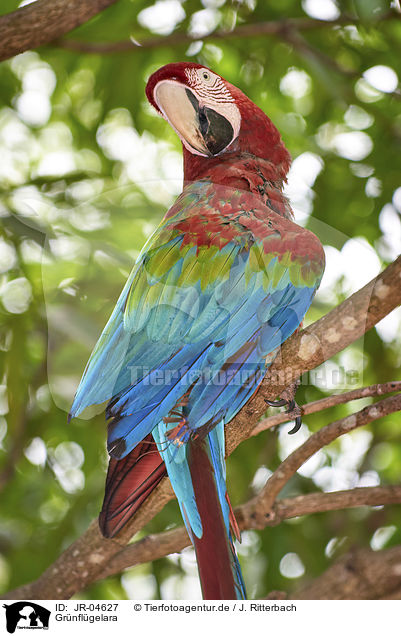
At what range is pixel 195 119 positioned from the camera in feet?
2.16

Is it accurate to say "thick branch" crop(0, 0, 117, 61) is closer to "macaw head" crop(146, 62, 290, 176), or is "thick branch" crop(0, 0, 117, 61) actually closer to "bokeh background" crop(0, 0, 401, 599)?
"bokeh background" crop(0, 0, 401, 599)

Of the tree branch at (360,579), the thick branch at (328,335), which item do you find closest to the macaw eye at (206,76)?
the thick branch at (328,335)

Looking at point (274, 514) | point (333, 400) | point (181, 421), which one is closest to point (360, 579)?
point (274, 514)

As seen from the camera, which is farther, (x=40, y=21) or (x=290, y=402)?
(x=40, y=21)

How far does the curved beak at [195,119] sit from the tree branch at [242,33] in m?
0.18

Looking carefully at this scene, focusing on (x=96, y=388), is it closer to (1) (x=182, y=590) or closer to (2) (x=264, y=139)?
(1) (x=182, y=590)

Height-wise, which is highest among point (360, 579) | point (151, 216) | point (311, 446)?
point (151, 216)

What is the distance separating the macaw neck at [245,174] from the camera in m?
0.65

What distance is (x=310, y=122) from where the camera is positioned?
0.78m

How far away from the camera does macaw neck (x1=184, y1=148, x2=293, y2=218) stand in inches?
25.7
